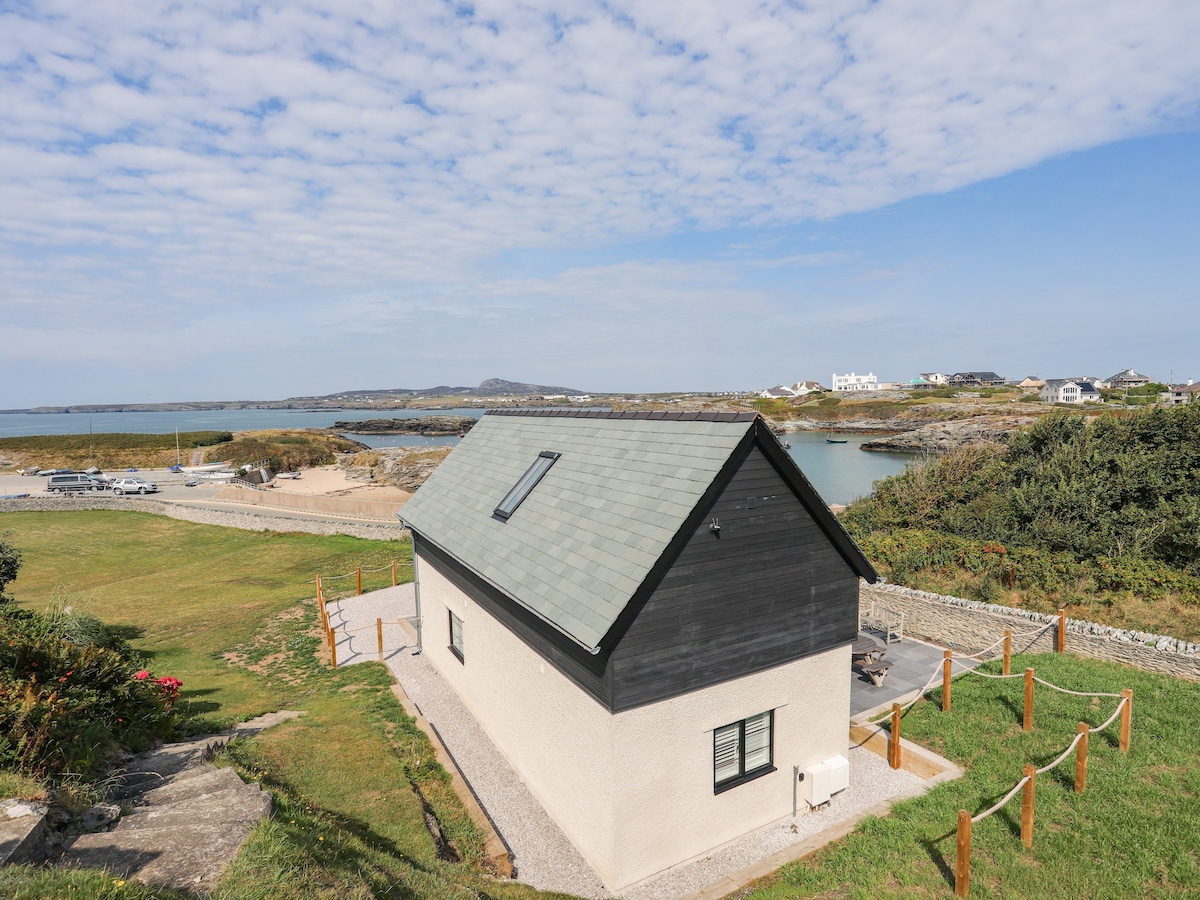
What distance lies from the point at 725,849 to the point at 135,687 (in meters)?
10.4

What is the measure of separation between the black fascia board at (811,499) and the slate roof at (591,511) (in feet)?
0.18

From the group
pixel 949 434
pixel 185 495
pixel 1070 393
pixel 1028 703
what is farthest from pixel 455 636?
pixel 1070 393

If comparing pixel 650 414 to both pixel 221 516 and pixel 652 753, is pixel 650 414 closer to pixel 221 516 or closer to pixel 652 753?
pixel 652 753

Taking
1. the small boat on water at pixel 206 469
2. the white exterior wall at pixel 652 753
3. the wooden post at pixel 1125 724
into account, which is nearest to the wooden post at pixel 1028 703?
the wooden post at pixel 1125 724

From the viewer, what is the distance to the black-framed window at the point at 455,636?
1401 cm

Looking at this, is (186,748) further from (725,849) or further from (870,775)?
(870,775)

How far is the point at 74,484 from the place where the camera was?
50.5m

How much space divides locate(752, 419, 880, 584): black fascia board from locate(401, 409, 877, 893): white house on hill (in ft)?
0.10

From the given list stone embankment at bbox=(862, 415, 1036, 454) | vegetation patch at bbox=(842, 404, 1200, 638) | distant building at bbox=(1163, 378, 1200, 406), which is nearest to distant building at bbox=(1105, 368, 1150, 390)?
distant building at bbox=(1163, 378, 1200, 406)

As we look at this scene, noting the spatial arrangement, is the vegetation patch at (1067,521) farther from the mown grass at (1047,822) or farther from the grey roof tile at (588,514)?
the grey roof tile at (588,514)

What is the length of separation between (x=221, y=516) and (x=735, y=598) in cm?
4043

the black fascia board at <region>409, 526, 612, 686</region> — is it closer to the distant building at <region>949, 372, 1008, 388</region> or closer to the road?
the road

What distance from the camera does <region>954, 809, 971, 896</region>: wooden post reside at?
7223 millimetres

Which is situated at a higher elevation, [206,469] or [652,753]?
[652,753]
